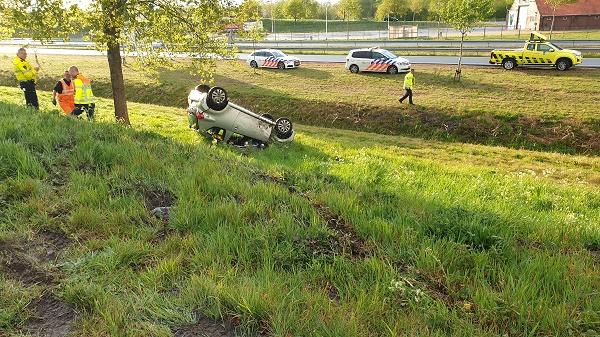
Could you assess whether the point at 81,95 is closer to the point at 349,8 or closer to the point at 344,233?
the point at 344,233

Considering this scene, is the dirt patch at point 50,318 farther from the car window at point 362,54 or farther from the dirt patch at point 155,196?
the car window at point 362,54

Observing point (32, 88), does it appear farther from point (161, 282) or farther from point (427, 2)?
point (427, 2)

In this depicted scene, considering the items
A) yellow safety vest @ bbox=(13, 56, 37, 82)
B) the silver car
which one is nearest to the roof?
the silver car

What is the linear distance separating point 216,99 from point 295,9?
7062 cm

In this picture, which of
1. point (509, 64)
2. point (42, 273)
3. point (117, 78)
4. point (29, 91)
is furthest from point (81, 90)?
point (509, 64)

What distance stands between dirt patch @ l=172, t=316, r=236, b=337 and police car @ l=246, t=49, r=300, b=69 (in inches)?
1184

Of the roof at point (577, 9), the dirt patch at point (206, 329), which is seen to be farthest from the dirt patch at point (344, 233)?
the roof at point (577, 9)

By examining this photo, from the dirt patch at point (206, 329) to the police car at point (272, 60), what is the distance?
30.1 metres

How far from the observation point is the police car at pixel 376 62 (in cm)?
2722

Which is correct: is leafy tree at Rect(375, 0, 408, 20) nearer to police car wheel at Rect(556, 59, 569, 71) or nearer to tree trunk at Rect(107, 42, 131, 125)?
police car wheel at Rect(556, 59, 569, 71)

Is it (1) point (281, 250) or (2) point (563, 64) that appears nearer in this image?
(1) point (281, 250)

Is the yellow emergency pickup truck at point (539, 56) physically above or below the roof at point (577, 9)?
below

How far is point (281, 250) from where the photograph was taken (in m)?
3.33

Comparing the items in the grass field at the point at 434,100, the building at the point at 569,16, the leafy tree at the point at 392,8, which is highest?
the leafy tree at the point at 392,8
